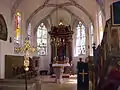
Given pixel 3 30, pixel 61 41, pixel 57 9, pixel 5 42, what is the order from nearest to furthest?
pixel 3 30, pixel 5 42, pixel 57 9, pixel 61 41

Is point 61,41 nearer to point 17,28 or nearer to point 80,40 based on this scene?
point 80,40

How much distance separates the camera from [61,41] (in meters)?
22.5

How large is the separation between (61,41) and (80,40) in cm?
202

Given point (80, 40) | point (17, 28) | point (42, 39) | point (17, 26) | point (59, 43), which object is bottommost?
point (59, 43)

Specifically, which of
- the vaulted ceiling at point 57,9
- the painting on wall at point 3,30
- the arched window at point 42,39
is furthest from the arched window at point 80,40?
the painting on wall at point 3,30

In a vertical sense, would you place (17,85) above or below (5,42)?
below

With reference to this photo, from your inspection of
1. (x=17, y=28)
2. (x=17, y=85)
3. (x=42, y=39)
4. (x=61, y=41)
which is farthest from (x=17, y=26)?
(x=17, y=85)

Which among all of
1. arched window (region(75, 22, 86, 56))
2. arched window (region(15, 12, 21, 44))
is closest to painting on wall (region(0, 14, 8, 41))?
arched window (region(15, 12, 21, 44))

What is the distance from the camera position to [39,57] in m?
22.6

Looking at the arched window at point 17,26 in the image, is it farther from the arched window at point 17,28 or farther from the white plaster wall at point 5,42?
the white plaster wall at point 5,42

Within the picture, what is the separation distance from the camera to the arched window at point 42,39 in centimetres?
2384

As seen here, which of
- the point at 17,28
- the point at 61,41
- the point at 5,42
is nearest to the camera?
the point at 5,42

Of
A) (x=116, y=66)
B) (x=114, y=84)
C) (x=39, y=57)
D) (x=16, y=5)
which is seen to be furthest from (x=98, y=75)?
(x=39, y=57)

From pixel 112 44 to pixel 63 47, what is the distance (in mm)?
14648
